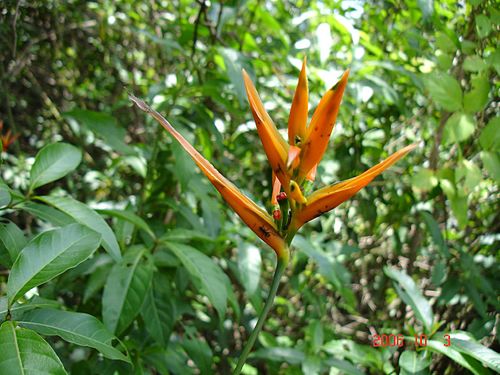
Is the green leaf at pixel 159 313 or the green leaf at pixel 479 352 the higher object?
the green leaf at pixel 479 352

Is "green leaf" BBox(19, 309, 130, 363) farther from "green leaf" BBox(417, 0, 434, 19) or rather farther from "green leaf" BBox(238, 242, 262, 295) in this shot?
"green leaf" BBox(417, 0, 434, 19)

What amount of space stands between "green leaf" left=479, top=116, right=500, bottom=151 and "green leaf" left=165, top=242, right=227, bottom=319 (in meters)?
0.83

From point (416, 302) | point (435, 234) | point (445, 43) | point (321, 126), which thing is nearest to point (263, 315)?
point (321, 126)

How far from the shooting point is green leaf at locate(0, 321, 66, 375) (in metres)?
0.64

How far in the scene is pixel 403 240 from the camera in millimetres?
2248

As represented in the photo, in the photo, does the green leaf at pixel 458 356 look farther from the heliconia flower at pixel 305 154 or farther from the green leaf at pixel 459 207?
the heliconia flower at pixel 305 154

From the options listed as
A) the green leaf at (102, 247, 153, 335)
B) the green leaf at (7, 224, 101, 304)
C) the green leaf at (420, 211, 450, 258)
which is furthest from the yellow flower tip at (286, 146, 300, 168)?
the green leaf at (420, 211, 450, 258)

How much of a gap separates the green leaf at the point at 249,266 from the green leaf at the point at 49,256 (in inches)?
23.6

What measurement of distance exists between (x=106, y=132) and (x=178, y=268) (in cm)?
48

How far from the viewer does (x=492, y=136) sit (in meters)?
1.31

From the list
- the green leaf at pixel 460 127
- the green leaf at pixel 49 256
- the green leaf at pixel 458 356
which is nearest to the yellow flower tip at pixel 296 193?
the green leaf at pixel 49 256

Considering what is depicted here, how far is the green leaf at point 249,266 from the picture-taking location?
135 centimetres

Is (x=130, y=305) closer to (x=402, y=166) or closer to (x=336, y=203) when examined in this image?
(x=336, y=203)

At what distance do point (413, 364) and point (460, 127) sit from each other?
66 cm
